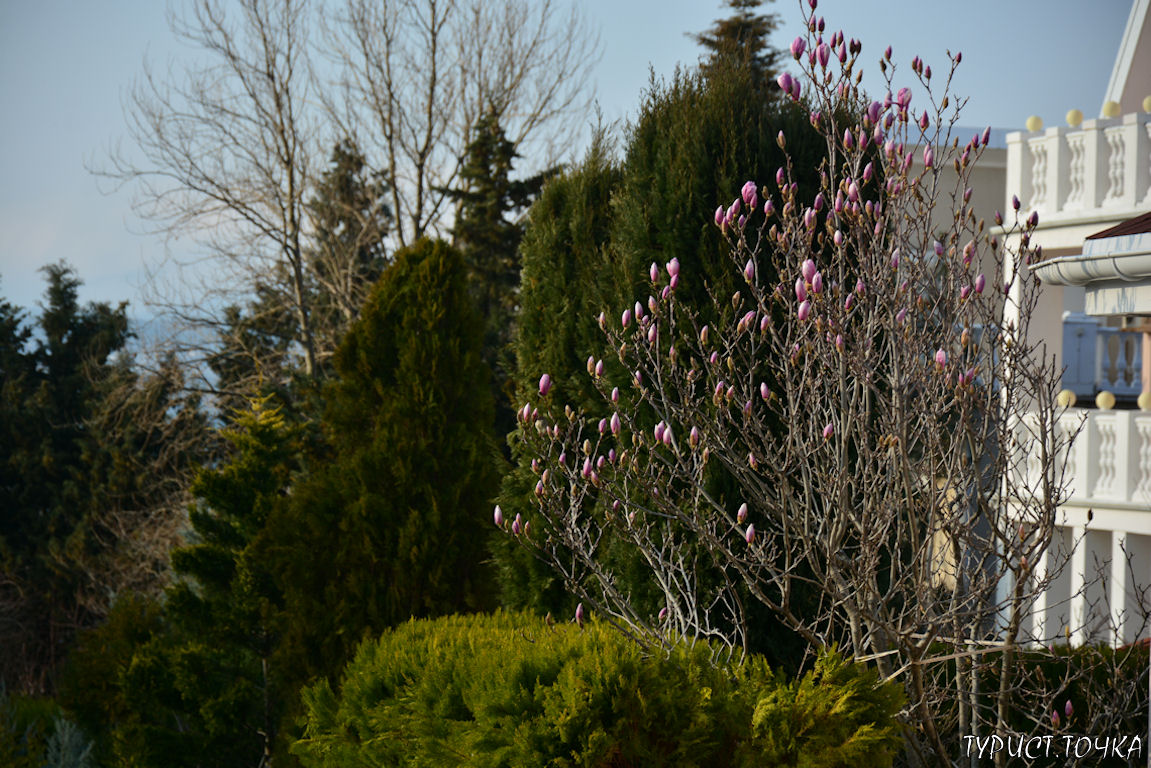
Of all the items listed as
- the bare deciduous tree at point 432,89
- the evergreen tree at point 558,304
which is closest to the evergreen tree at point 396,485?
the evergreen tree at point 558,304

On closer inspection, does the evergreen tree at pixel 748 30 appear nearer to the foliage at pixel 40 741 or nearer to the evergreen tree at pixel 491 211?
the evergreen tree at pixel 491 211

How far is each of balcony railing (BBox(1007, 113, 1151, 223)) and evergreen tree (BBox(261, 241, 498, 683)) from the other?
722 cm

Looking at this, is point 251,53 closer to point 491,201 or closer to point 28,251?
point 491,201

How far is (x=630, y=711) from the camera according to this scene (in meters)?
3.36

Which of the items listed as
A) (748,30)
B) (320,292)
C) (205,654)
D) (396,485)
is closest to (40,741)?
(205,654)

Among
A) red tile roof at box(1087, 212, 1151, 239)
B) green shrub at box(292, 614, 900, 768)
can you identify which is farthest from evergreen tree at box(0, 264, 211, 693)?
red tile roof at box(1087, 212, 1151, 239)

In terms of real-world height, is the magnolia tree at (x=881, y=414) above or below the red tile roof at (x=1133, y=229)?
below

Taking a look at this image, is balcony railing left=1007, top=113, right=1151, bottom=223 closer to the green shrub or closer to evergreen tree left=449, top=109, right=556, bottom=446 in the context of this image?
the green shrub

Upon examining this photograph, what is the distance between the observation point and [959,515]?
13.2ft

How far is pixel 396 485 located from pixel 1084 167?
872 centimetres

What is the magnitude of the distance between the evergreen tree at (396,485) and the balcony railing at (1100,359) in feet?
42.0

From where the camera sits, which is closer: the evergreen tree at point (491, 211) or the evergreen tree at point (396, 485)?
the evergreen tree at point (396, 485)

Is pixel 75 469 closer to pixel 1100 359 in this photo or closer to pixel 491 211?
pixel 491 211

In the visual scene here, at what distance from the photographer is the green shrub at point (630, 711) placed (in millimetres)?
3328
